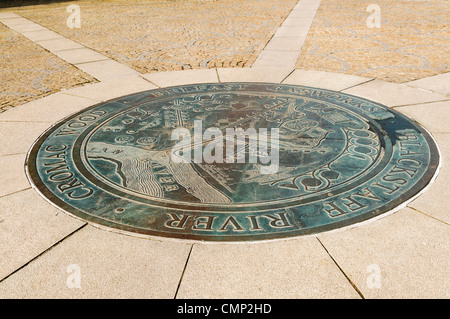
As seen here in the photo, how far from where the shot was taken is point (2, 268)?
2449mm

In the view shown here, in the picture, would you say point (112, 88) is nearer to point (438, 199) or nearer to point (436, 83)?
point (438, 199)

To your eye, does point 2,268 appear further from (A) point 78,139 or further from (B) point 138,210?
(A) point 78,139

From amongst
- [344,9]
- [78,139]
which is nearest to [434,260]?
[78,139]

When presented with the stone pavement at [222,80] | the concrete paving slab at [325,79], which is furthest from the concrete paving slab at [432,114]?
the concrete paving slab at [325,79]

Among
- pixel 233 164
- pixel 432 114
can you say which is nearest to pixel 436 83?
pixel 432 114

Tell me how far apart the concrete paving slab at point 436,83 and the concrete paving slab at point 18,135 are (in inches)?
177

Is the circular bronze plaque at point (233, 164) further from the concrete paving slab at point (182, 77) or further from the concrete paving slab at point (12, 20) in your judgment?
the concrete paving slab at point (12, 20)

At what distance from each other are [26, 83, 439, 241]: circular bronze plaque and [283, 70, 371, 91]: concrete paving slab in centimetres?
45

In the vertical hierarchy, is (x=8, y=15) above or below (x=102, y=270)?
above

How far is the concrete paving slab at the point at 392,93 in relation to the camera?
4.73 m

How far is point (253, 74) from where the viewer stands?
5742 mm

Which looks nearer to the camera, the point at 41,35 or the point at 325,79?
the point at 325,79

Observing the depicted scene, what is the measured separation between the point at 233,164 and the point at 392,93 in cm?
264
